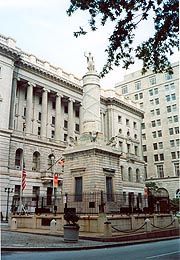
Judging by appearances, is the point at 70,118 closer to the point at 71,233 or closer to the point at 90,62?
the point at 90,62

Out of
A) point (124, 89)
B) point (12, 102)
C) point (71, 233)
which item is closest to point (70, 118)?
point (12, 102)

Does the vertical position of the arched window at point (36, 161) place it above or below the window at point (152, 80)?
Answer: below

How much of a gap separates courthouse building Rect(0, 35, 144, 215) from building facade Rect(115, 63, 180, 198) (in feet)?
28.6

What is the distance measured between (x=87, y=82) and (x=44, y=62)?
26868 mm

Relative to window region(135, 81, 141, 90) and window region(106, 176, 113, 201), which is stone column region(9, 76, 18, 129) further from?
window region(135, 81, 141, 90)

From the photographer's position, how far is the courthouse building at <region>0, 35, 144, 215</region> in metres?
41.1

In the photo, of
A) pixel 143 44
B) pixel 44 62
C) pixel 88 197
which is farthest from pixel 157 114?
pixel 143 44

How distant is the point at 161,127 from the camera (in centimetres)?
7306

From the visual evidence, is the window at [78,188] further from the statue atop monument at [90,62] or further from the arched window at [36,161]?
the arched window at [36,161]

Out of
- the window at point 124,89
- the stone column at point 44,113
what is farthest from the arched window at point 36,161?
the window at point 124,89

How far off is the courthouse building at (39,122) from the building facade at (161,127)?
871 cm

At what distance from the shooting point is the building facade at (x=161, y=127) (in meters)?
69.1

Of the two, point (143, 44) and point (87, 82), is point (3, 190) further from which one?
point (143, 44)

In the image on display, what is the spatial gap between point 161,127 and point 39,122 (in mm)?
35782
